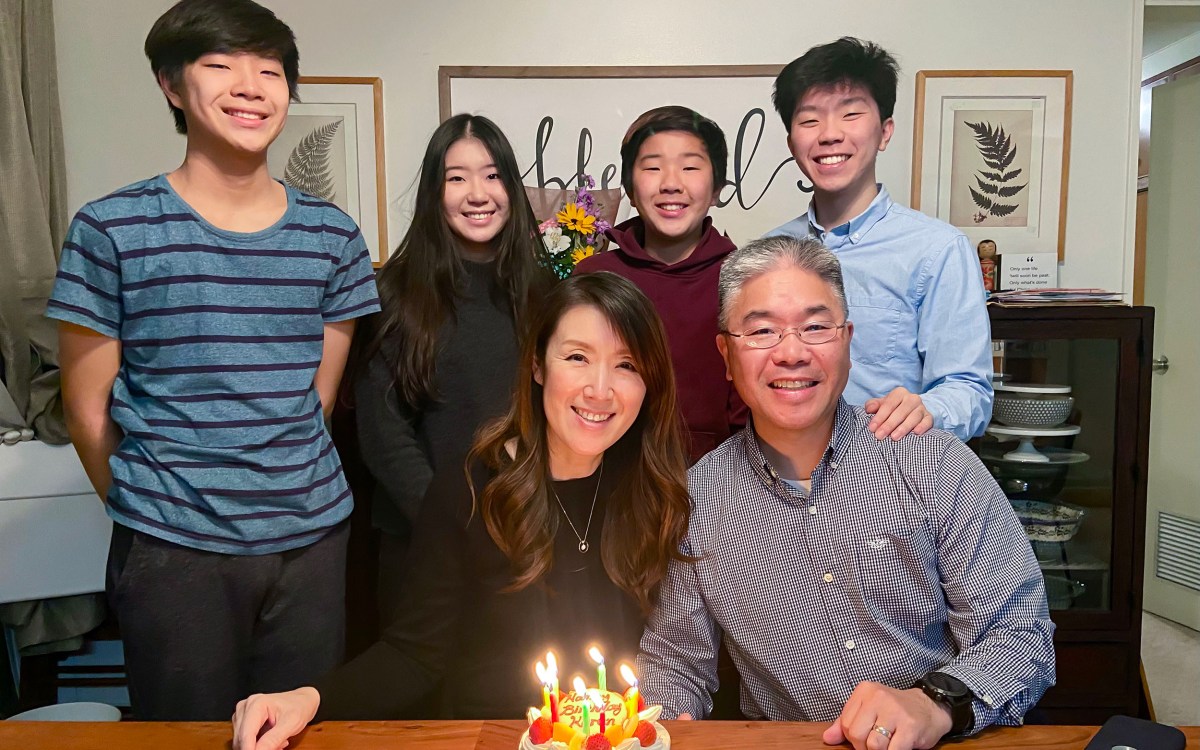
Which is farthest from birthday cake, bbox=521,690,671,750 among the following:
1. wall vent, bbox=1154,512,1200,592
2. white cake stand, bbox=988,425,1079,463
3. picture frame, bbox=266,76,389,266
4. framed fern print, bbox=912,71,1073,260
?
wall vent, bbox=1154,512,1200,592

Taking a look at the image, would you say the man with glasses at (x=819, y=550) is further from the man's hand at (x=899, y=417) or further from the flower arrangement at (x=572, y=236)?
the flower arrangement at (x=572, y=236)

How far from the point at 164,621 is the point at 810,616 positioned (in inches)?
46.1

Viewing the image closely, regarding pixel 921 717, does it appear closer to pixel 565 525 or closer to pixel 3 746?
pixel 565 525

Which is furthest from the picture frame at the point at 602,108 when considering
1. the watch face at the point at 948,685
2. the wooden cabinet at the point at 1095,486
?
the watch face at the point at 948,685

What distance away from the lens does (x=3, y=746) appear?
1.19m

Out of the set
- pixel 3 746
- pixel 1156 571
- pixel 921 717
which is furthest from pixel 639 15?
pixel 1156 571

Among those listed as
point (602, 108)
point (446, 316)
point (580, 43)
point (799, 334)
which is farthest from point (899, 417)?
point (580, 43)

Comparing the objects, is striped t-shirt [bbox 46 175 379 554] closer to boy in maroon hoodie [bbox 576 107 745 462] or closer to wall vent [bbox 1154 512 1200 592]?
boy in maroon hoodie [bbox 576 107 745 462]

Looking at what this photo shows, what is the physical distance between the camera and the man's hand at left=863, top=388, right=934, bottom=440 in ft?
4.97

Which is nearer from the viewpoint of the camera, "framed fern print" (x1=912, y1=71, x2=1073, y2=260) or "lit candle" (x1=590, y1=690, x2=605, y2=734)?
"lit candle" (x1=590, y1=690, x2=605, y2=734)

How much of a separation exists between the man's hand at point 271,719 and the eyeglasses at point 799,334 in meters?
0.92

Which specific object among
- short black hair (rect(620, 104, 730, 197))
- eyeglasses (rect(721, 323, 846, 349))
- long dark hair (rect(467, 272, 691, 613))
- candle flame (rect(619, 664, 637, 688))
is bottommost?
candle flame (rect(619, 664, 637, 688))

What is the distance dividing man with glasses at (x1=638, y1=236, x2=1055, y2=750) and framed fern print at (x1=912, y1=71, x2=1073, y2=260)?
68.1 inches

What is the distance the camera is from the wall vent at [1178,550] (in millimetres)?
→ 3602
